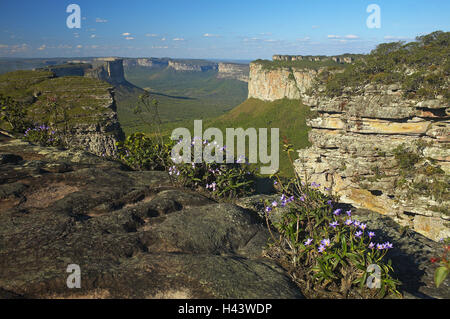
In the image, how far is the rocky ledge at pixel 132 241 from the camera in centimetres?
382

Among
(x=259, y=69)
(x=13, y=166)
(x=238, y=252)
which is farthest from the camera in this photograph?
(x=259, y=69)

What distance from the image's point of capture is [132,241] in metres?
4.96

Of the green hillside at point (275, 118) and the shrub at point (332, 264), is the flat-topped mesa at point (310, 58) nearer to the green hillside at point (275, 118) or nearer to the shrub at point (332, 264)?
the green hillside at point (275, 118)

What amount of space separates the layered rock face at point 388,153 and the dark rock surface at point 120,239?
13916 mm

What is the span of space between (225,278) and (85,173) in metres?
5.53

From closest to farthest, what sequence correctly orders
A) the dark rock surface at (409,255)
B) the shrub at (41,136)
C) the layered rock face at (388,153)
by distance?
1. the dark rock surface at (409,255)
2. the shrub at (41,136)
3. the layered rock face at (388,153)

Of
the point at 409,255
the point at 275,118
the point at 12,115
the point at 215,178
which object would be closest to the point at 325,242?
the point at 409,255

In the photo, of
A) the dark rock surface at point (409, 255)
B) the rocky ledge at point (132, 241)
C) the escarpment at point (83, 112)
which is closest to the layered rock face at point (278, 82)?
the escarpment at point (83, 112)

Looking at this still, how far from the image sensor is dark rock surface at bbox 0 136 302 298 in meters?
3.80

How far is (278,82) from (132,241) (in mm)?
108105

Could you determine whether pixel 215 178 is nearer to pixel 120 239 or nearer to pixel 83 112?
A: pixel 120 239

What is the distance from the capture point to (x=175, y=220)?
227 inches
